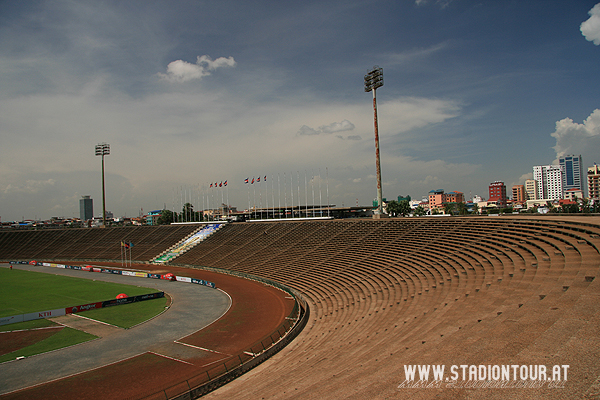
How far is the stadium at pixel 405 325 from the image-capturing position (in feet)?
26.1

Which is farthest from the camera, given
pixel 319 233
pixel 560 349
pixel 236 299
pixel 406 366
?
pixel 319 233

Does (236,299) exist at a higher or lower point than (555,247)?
lower

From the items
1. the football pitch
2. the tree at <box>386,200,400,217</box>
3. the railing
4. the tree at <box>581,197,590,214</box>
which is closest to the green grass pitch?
the football pitch

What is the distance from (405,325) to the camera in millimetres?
15180

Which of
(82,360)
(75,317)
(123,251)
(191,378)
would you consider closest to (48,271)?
(123,251)

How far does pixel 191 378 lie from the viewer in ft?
61.9

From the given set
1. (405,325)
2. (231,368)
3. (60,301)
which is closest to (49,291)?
(60,301)

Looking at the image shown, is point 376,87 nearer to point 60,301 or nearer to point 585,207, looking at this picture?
point 60,301

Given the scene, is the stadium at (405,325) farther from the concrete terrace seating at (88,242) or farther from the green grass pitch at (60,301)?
the concrete terrace seating at (88,242)

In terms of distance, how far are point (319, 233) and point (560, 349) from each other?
44.2m

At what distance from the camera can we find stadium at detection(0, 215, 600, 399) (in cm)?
794

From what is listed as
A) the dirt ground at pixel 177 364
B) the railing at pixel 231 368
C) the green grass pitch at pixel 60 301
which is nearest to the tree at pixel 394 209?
the dirt ground at pixel 177 364

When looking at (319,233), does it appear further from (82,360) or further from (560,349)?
(560,349)

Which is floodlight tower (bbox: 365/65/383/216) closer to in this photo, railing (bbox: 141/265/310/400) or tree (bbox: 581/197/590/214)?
railing (bbox: 141/265/310/400)
